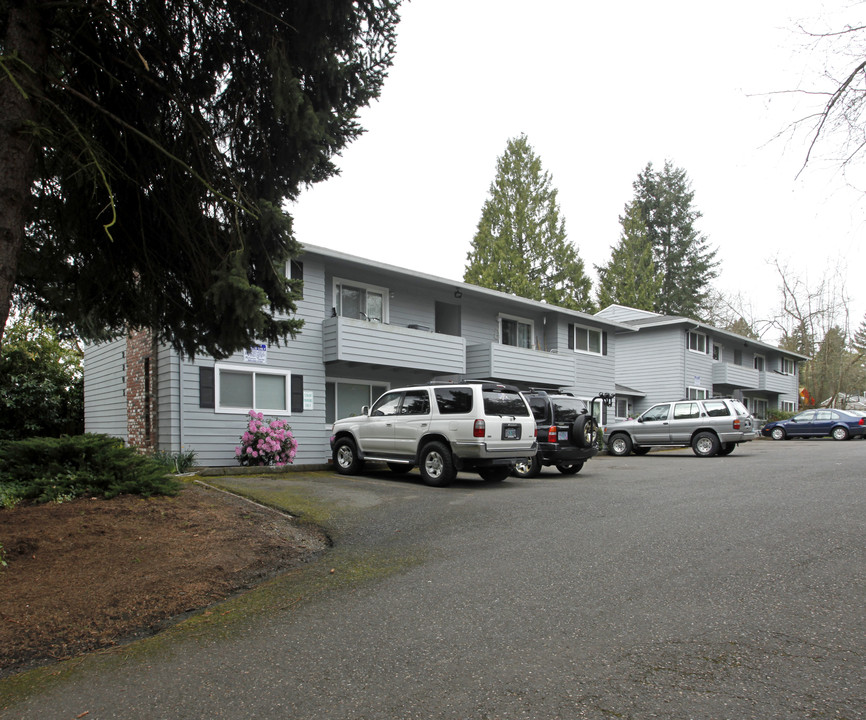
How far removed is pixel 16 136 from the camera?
583 cm

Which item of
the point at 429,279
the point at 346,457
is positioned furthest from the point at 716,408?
the point at 346,457

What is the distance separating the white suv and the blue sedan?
25.5m

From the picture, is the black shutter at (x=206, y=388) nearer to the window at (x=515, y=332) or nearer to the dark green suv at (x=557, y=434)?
the dark green suv at (x=557, y=434)

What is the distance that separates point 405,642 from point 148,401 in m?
13.4

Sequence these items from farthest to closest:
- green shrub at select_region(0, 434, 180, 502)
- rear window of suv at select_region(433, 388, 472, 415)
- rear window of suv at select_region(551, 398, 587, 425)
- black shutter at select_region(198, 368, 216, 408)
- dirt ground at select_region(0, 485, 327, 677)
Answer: black shutter at select_region(198, 368, 216, 408), rear window of suv at select_region(551, 398, 587, 425), rear window of suv at select_region(433, 388, 472, 415), green shrub at select_region(0, 434, 180, 502), dirt ground at select_region(0, 485, 327, 677)

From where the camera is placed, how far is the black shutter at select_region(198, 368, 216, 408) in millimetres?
15195

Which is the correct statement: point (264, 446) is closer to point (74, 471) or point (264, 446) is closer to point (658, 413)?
point (74, 471)

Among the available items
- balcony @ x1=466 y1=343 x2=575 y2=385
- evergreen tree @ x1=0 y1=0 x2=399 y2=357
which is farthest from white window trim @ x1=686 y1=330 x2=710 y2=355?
evergreen tree @ x1=0 y1=0 x2=399 y2=357

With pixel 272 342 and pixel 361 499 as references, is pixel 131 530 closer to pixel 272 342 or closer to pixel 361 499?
pixel 272 342

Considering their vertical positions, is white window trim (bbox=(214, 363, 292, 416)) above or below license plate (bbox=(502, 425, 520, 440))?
above

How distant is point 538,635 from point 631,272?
4768 cm

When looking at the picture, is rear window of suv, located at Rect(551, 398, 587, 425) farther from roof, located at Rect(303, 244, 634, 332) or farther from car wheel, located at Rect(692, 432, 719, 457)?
car wheel, located at Rect(692, 432, 719, 457)

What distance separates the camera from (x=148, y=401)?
1577 cm

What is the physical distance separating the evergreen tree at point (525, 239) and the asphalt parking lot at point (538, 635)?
3169cm
